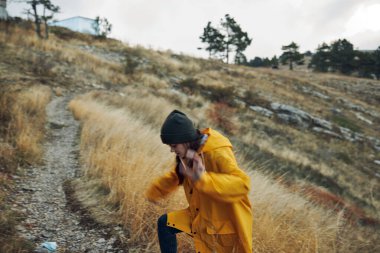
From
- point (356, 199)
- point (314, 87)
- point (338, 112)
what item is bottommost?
point (356, 199)

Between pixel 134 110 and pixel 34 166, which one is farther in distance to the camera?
pixel 134 110

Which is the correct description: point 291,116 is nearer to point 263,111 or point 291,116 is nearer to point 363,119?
point 263,111

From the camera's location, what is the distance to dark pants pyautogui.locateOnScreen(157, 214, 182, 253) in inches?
91.3

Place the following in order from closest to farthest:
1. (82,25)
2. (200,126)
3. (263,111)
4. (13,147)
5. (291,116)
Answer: (13,147), (200,126), (263,111), (291,116), (82,25)

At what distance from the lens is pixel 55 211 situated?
11.7 ft

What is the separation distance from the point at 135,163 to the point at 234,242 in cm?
235

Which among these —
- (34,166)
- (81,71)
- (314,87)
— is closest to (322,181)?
(34,166)

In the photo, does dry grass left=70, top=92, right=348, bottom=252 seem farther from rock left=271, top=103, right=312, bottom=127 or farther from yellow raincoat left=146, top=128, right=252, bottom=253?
rock left=271, top=103, right=312, bottom=127

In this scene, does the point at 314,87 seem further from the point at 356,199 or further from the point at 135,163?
the point at 135,163

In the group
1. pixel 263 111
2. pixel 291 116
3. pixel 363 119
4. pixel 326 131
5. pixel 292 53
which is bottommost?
pixel 326 131

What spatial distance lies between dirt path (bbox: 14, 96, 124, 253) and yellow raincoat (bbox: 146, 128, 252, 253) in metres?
1.30

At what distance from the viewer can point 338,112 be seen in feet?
79.3

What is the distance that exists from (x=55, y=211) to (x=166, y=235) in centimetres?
191

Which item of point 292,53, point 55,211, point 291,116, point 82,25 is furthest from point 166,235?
point 292,53
